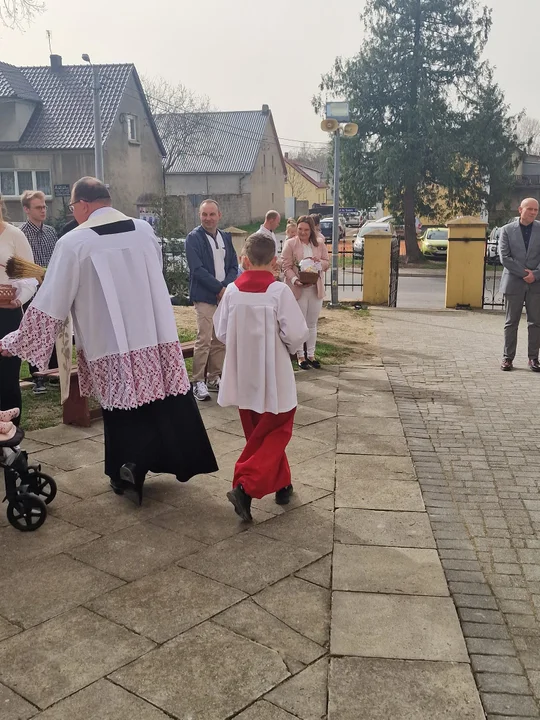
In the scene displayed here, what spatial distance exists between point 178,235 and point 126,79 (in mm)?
25211

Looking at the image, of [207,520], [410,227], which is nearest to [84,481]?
[207,520]

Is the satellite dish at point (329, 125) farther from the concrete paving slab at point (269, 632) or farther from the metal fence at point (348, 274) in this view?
the concrete paving slab at point (269, 632)

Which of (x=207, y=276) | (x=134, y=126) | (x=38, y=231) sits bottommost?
(x=207, y=276)

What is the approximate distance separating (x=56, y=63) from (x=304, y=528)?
4008 cm

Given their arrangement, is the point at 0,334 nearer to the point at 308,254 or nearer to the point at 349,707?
the point at 349,707

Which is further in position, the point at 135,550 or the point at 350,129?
the point at 350,129

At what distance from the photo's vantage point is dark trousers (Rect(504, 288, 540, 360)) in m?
9.02

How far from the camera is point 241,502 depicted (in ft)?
14.6

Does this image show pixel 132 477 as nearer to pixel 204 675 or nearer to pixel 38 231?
pixel 204 675

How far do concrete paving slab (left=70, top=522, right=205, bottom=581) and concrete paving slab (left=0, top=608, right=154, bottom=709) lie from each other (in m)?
0.48

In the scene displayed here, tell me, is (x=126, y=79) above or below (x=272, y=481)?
above

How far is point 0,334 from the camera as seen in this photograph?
222 inches

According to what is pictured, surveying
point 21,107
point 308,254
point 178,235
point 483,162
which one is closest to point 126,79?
point 21,107

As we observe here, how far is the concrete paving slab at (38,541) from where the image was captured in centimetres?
402
